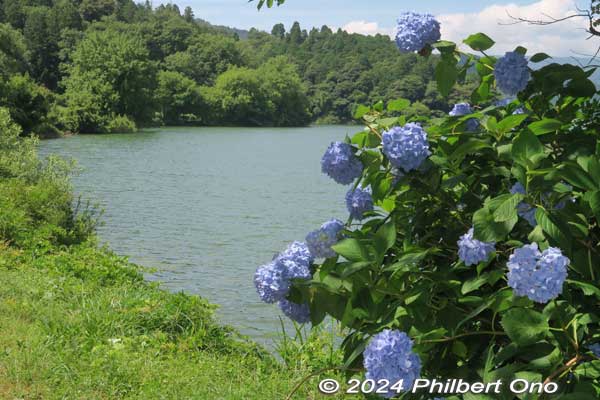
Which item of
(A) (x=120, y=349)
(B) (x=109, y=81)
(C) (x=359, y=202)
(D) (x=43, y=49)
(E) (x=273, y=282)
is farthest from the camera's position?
(D) (x=43, y=49)

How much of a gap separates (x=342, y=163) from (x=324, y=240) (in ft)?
0.77

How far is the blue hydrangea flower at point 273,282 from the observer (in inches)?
83.9

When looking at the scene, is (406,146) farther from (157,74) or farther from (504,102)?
(157,74)

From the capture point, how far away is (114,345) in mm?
4531

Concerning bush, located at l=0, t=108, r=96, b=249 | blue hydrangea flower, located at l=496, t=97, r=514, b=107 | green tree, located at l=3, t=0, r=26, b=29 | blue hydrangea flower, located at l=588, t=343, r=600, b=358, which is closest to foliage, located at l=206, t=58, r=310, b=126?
green tree, located at l=3, t=0, r=26, b=29

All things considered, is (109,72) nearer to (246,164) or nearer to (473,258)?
(246,164)

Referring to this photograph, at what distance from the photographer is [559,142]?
2.11 meters

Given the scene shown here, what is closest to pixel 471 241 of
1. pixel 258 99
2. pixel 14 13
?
pixel 258 99

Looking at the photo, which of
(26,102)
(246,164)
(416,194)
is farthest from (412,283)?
(26,102)

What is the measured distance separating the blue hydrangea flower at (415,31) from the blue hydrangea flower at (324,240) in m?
0.57

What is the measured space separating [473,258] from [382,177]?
1.29 ft

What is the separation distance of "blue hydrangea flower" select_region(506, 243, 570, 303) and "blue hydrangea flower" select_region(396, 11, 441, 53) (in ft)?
2.62

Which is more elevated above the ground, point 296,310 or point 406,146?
point 406,146

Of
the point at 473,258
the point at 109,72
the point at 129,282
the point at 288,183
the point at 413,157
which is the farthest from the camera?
the point at 109,72
